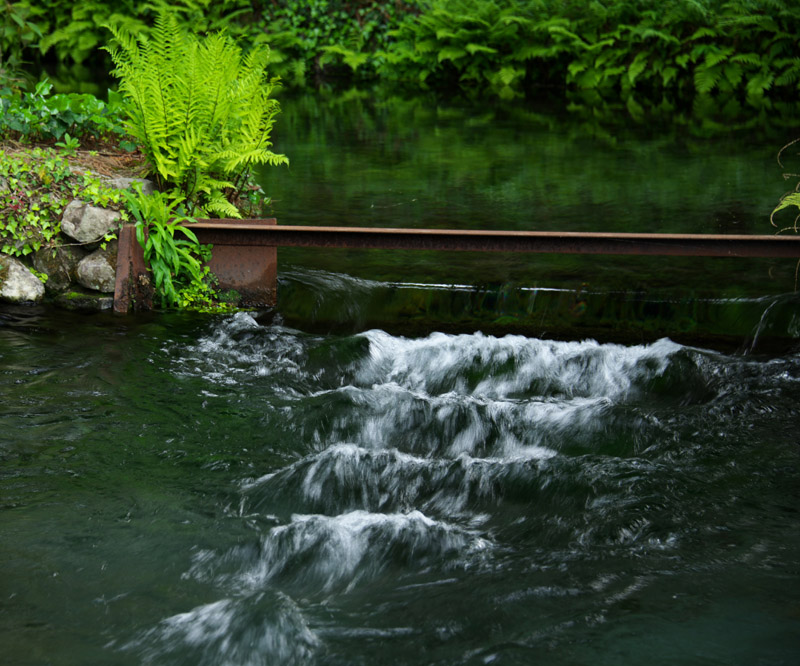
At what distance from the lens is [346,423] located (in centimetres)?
428

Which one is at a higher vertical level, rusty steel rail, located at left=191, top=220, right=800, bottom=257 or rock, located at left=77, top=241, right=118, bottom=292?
rusty steel rail, located at left=191, top=220, right=800, bottom=257

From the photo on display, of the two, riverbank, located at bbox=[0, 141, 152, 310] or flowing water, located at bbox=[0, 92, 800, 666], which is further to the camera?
riverbank, located at bbox=[0, 141, 152, 310]

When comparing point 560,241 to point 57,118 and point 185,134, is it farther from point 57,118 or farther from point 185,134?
point 57,118

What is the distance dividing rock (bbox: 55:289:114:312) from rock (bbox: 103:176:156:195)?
0.76 metres

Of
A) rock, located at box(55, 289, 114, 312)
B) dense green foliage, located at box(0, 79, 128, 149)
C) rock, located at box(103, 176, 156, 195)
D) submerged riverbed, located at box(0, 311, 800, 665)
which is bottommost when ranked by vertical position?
submerged riverbed, located at box(0, 311, 800, 665)

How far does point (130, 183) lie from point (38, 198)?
61cm

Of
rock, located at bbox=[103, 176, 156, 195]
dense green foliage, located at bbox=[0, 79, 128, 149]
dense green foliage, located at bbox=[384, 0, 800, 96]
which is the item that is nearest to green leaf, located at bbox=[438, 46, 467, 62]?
dense green foliage, located at bbox=[384, 0, 800, 96]

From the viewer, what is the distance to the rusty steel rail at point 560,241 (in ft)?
17.4

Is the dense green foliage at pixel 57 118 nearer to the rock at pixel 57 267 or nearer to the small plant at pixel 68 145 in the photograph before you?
the small plant at pixel 68 145

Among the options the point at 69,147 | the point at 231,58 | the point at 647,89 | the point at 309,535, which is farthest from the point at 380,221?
the point at 647,89

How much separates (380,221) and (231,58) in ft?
6.52

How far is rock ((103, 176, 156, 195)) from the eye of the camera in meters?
5.75

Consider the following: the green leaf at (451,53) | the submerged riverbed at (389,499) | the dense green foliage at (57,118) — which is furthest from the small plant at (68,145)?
the green leaf at (451,53)

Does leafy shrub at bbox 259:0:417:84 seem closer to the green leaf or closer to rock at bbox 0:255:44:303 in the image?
the green leaf
